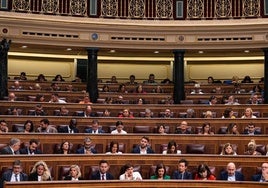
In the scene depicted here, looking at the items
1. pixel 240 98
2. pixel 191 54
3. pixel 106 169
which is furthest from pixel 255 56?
pixel 106 169

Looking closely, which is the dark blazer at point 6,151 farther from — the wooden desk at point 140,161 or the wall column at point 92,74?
the wall column at point 92,74

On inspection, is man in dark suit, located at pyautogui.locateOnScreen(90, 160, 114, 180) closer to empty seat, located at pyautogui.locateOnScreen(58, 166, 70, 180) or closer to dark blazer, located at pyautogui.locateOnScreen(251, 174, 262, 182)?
empty seat, located at pyautogui.locateOnScreen(58, 166, 70, 180)

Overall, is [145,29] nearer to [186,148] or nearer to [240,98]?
[240,98]

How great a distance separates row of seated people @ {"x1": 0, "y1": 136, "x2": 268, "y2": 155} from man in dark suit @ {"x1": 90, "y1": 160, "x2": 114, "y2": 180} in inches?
32.6

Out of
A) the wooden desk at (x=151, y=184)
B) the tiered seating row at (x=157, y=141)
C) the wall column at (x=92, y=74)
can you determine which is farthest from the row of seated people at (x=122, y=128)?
the wall column at (x=92, y=74)

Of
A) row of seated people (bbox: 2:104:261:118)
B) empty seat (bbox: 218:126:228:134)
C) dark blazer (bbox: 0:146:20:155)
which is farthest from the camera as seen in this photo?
row of seated people (bbox: 2:104:261:118)

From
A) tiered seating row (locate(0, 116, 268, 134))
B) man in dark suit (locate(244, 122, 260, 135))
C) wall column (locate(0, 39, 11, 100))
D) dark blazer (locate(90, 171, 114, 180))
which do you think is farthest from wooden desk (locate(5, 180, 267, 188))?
wall column (locate(0, 39, 11, 100))

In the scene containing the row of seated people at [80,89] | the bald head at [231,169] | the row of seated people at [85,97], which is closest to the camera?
the bald head at [231,169]

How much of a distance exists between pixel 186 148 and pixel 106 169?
6.80 ft

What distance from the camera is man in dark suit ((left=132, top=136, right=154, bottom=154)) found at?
809cm

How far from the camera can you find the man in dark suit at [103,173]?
22.9 feet

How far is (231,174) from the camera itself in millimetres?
6957

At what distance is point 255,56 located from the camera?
1659 centimetres

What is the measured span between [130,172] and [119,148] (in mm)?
1764
